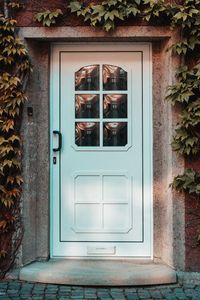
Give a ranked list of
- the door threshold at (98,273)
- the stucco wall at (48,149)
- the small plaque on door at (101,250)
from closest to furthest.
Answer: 1. the door threshold at (98,273)
2. the stucco wall at (48,149)
3. the small plaque on door at (101,250)

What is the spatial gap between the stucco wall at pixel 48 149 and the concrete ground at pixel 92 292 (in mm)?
366

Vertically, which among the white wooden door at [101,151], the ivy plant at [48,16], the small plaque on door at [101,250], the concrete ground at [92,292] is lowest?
the concrete ground at [92,292]

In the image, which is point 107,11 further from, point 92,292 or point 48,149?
point 92,292

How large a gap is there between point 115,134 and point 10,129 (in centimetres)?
113

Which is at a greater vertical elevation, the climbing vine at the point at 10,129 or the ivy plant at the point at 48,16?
the ivy plant at the point at 48,16

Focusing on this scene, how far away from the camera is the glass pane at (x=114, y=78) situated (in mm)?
5824

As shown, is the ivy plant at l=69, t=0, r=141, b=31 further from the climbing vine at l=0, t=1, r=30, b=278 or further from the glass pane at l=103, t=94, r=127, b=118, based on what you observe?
the glass pane at l=103, t=94, r=127, b=118

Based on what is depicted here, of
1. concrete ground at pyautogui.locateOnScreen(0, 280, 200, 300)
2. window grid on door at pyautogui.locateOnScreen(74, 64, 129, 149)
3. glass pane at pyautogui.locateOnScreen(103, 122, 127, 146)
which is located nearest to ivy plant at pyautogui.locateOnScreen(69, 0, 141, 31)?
window grid on door at pyautogui.locateOnScreen(74, 64, 129, 149)

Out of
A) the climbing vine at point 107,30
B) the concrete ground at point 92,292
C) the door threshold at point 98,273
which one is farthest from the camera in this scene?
the climbing vine at point 107,30

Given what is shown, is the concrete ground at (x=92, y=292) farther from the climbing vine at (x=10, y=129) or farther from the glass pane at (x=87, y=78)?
the glass pane at (x=87, y=78)

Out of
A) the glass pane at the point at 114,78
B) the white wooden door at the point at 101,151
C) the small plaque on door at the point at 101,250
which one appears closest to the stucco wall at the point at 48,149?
the white wooden door at the point at 101,151

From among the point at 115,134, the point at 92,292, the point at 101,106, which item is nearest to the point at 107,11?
the point at 101,106

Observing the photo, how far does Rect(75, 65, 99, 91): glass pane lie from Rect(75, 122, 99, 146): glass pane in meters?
0.39

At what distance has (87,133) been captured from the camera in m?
5.83
